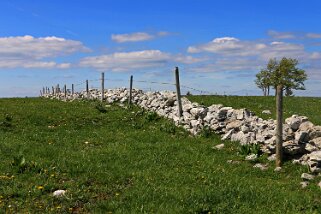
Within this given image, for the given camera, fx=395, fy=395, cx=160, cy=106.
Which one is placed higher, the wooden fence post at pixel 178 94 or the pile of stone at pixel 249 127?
the wooden fence post at pixel 178 94

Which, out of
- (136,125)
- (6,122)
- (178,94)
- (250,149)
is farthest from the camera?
(178,94)

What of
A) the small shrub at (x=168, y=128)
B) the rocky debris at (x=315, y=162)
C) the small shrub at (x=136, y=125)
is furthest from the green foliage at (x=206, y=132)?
the rocky debris at (x=315, y=162)

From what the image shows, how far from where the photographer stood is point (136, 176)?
13.0 m

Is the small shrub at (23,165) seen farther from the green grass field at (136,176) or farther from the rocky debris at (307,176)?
the rocky debris at (307,176)

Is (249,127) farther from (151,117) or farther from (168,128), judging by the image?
(151,117)

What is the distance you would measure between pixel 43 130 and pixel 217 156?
1003 cm

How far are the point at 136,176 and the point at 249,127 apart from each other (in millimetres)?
8104

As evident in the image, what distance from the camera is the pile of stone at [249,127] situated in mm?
15461

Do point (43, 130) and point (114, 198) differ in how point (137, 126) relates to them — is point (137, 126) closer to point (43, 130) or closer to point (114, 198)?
point (43, 130)

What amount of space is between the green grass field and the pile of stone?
2.40ft

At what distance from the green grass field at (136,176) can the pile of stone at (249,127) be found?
731 mm

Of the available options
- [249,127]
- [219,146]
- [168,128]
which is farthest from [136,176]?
[168,128]

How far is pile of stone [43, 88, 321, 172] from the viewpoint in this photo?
15.5m

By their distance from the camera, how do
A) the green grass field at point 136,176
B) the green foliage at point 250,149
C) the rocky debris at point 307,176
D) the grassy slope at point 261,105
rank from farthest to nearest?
the grassy slope at point 261,105, the green foliage at point 250,149, the rocky debris at point 307,176, the green grass field at point 136,176
